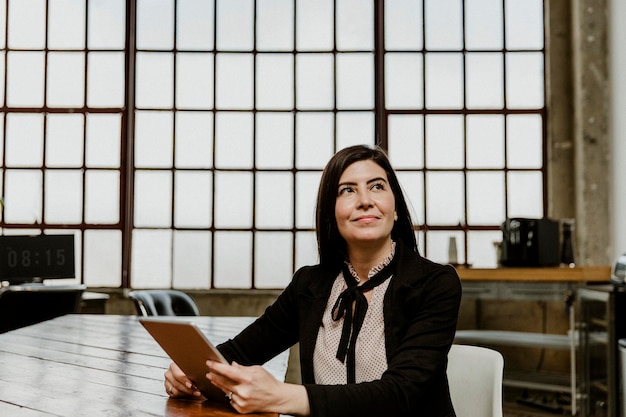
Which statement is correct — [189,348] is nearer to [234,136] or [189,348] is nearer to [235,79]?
[234,136]

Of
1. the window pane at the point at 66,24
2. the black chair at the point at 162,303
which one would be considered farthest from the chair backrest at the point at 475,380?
the window pane at the point at 66,24

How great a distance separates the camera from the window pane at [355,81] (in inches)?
224

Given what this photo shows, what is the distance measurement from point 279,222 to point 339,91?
117cm

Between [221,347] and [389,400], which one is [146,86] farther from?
[389,400]

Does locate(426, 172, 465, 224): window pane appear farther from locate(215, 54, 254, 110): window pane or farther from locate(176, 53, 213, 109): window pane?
locate(176, 53, 213, 109): window pane

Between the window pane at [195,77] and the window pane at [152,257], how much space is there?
113 centimetres

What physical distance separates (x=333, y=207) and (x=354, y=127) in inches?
157

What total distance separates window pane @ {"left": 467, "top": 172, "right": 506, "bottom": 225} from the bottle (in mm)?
673

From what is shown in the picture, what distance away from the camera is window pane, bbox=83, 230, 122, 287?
560 centimetres

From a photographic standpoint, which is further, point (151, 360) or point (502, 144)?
point (502, 144)

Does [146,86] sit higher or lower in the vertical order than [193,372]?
higher

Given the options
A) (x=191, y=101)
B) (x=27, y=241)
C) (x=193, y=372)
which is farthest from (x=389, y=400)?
(x=191, y=101)

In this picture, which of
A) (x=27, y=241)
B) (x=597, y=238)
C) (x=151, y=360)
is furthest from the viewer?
(x=597, y=238)

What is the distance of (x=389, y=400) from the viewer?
55.1 inches
